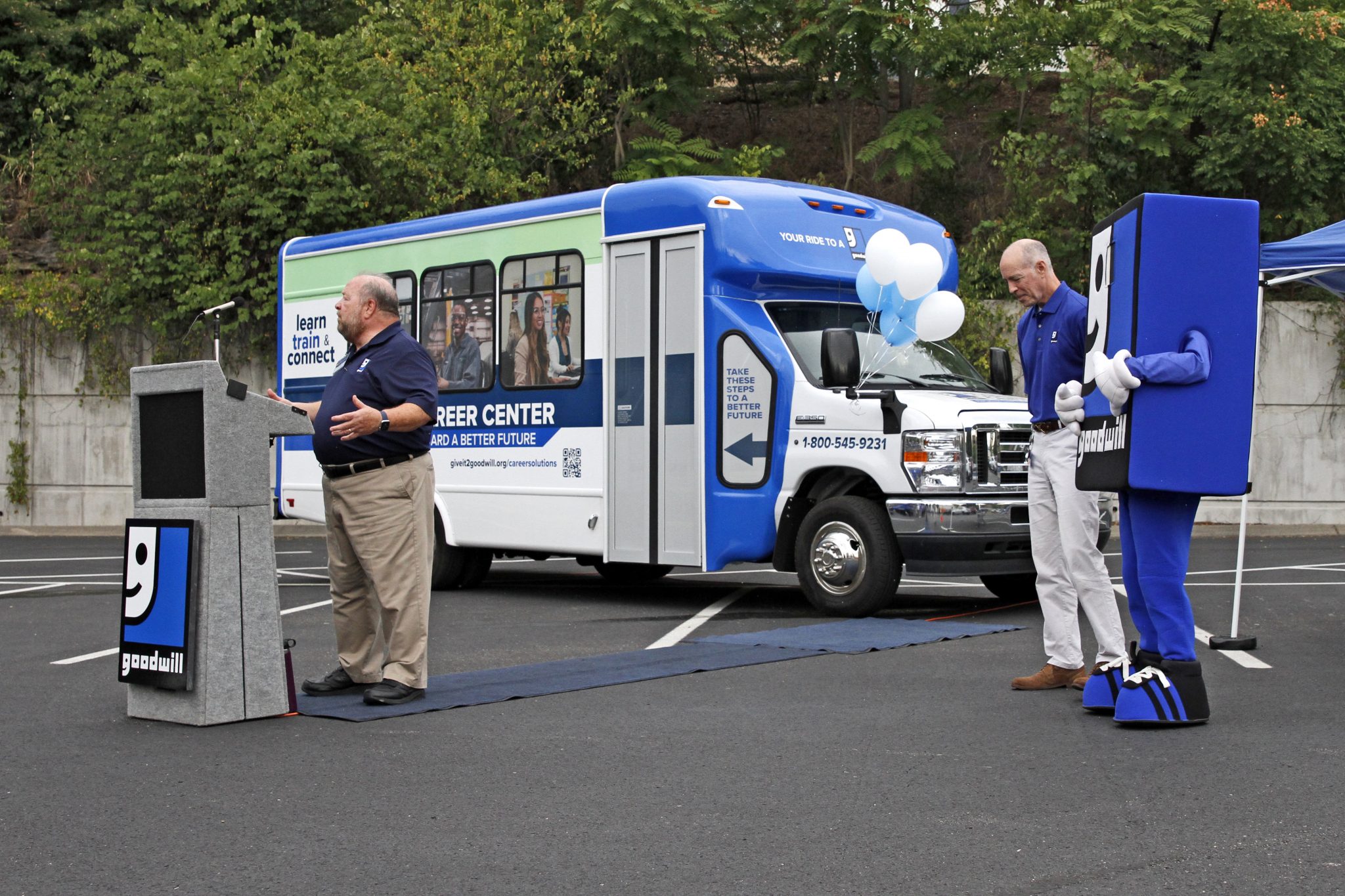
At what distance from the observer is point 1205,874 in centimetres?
428

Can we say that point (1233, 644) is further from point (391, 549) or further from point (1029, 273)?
point (391, 549)

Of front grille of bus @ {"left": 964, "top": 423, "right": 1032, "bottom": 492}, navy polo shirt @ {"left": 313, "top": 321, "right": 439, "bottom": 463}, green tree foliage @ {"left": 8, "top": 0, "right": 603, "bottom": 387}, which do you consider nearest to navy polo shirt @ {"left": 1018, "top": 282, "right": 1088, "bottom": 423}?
navy polo shirt @ {"left": 313, "top": 321, "right": 439, "bottom": 463}

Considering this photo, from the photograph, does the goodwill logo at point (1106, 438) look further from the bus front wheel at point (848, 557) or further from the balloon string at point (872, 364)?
the balloon string at point (872, 364)

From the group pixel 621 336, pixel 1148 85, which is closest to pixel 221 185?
pixel 621 336

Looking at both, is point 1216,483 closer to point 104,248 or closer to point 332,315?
point 332,315

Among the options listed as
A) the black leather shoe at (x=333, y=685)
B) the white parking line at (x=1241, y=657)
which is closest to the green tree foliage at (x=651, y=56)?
the white parking line at (x=1241, y=657)

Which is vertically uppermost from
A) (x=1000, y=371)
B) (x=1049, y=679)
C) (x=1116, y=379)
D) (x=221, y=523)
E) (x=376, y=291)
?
(x=376, y=291)

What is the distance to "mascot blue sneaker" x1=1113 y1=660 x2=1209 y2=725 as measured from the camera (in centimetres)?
642

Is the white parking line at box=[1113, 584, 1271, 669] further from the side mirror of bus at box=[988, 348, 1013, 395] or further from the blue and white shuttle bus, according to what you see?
the side mirror of bus at box=[988, 348, 1013, 395]

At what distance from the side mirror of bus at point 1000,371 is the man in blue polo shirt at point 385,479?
5219 mm

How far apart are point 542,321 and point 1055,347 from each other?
19.3ft

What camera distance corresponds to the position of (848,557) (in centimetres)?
1065

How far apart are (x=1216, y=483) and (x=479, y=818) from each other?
10.5 feet

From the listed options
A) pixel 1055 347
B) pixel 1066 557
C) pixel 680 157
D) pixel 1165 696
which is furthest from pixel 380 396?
pixel 680 157
